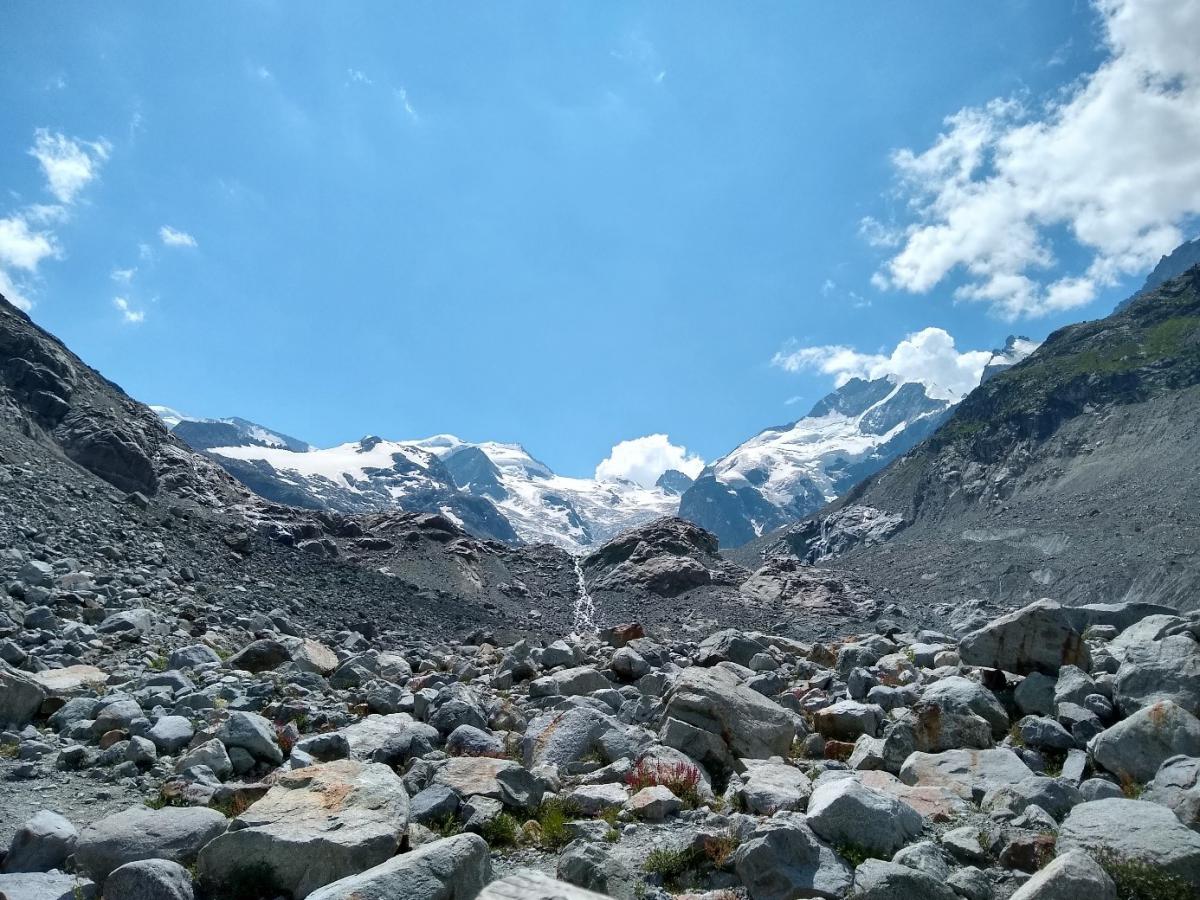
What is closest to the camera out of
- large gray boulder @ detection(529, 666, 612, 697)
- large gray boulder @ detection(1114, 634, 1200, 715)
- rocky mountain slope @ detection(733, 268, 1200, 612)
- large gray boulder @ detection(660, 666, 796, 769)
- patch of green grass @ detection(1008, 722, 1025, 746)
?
large gray boulder @ detection(1114, 634, 1200, 715)

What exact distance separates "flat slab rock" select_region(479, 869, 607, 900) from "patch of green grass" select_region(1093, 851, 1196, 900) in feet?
19.1

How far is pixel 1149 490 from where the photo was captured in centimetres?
10150

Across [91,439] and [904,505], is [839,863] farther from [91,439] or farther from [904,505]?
[904,505]

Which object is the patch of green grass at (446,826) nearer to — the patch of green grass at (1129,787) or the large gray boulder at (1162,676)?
the patch of green grass at (1129,787)

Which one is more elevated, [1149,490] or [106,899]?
[1149,490]

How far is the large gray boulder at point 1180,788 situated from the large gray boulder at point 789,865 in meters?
3.93

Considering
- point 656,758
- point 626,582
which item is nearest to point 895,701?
point 656,758

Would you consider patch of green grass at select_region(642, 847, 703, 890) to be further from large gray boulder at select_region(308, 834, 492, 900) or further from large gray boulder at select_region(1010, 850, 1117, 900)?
large gray boulder at select_region(1010, 850, 1117, 900)

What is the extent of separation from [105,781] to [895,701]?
44.9 feet

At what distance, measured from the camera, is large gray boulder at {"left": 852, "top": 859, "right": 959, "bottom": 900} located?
7191 millimetres

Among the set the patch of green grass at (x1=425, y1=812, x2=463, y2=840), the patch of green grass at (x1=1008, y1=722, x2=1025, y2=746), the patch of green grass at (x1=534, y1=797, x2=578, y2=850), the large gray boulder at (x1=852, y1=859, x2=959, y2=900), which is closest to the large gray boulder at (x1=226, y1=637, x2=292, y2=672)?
the patch of green grass at (x1=425, y1=812, x2=463, y2=840)

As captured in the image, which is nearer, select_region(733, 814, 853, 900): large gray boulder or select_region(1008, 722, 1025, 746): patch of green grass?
select_region(733, 814, 853, 900): large gray boulder

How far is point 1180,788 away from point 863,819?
4.10 metres

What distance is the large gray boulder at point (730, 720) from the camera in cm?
1240
